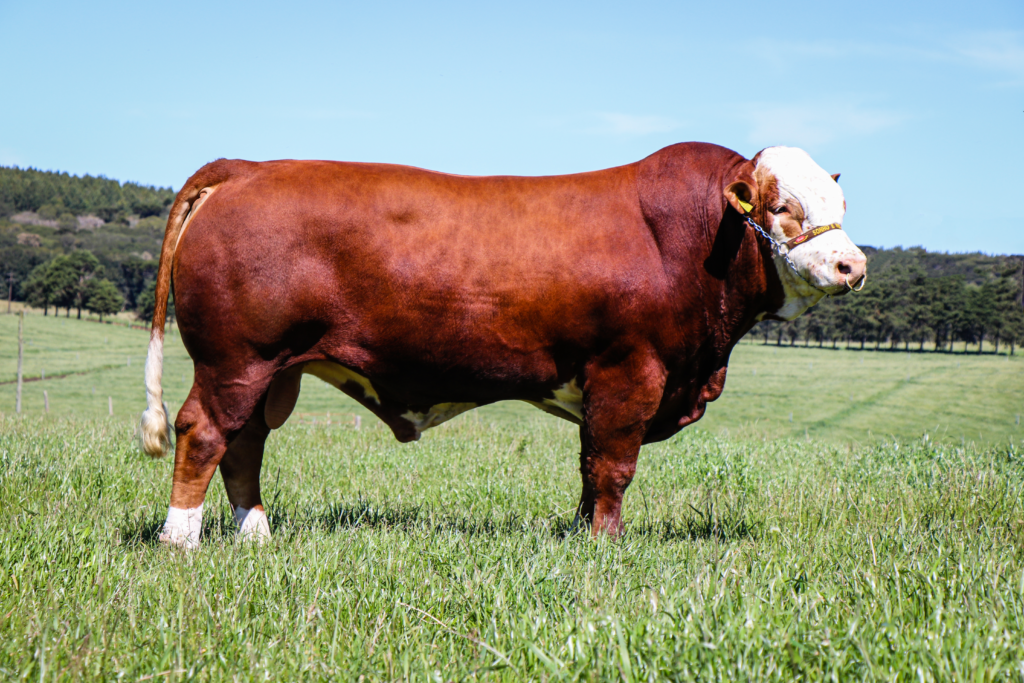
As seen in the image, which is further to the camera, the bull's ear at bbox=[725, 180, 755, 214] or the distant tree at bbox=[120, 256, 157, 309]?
the distant tree at bbox=[120, 256, 157, 309]

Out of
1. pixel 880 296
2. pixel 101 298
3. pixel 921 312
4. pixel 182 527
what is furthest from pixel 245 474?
pixel 880 296

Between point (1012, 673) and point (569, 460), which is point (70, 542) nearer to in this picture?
point (1012, 673)

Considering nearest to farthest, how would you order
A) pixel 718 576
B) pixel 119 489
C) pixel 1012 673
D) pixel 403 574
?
pixel 1012 673, pixel 718 576, pixel 403 574, pixel 119 489

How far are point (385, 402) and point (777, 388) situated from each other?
61.3m

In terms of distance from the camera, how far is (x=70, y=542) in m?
3.43

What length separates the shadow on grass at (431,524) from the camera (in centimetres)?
404

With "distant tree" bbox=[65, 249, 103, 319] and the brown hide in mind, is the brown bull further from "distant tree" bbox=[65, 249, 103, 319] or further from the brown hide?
"distant tree" bbox=[65, 249, 103, 319]

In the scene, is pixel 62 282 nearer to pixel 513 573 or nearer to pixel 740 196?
pixel 740 196

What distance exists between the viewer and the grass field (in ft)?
7.22

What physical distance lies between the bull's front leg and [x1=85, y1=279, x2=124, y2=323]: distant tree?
376 ft

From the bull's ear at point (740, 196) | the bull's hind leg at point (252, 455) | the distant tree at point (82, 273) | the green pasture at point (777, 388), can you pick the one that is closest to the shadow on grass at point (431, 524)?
the bull's hind leg at point (252, 455)

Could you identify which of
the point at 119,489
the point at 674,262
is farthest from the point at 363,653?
the point at 119,489

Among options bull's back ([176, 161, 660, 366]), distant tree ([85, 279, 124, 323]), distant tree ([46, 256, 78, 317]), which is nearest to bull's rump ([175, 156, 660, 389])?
bull's back ([176, 161, 660, 366])

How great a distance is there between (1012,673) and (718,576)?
100cm
